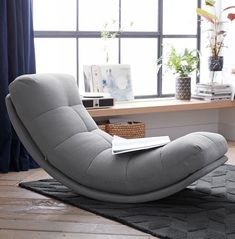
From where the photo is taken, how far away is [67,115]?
11.8ft

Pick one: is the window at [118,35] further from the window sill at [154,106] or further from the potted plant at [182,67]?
the window sill at [154,106]

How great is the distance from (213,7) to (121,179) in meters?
3.05

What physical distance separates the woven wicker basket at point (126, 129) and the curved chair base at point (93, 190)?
1.32 metres

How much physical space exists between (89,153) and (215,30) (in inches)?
109

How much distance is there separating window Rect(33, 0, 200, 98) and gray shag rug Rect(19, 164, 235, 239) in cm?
168

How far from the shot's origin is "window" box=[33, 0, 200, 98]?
16.8ft

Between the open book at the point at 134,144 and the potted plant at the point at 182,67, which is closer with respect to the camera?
the open book at the point at 134,144

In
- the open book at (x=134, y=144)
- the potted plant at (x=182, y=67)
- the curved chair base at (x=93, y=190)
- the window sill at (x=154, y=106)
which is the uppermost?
the potted plant at (x=182, y=67)

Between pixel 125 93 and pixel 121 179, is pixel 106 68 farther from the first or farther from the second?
pixel 121 179

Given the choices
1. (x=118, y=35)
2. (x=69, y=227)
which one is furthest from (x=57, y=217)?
(x=118, y=35)

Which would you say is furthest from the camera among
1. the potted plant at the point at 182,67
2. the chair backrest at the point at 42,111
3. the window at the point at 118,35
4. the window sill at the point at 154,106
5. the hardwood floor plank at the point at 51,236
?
the potted plant at the point at 182,67

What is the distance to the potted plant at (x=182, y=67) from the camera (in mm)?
5387

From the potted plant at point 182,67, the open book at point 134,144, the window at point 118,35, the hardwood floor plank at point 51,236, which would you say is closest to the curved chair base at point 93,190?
the open book at point 134,144

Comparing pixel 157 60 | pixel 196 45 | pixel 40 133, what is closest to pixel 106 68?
pixel 157 60
